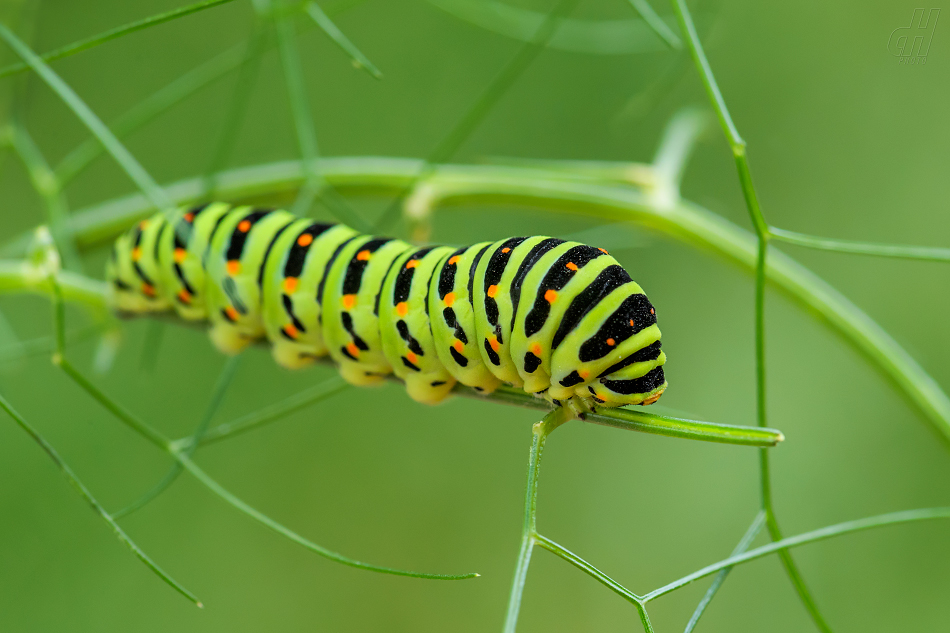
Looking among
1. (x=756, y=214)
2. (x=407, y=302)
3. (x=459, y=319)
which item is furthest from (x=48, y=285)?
(x=756, y=214)

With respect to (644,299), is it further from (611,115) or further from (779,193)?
(779,193)

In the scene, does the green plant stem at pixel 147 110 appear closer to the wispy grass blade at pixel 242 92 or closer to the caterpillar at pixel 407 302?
the wispy grass blade at pixel 242 92

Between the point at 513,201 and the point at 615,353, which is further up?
the point at 513,201

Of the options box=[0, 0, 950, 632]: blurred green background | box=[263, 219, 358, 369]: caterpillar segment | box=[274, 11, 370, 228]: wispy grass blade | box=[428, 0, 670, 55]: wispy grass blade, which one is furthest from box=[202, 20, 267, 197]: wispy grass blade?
box=[0, 0, 950, 632]: blurred green background

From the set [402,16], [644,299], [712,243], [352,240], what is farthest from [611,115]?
[644,299]

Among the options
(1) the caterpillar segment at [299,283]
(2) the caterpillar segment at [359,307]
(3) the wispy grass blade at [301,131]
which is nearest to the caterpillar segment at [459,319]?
(2) the caterpillar segment at [359,307]

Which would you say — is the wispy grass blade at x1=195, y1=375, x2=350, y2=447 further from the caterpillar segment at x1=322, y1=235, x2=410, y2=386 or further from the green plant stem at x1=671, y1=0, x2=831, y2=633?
the green plant stem at x1=671, y1=0, x2=831, y2=633

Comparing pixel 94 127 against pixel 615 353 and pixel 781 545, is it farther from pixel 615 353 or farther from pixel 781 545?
pixel 781 545
